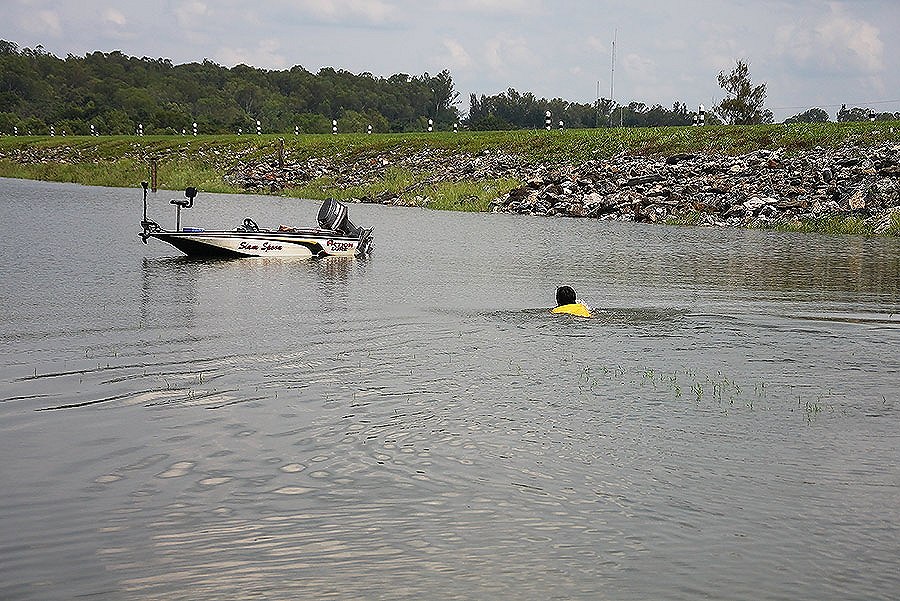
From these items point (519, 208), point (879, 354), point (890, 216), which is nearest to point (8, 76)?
point (519, 208)

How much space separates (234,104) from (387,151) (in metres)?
117

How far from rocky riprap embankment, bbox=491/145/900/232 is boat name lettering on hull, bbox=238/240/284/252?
65.3ft

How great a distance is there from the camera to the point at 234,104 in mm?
177875

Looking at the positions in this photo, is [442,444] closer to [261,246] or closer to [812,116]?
[261,246]

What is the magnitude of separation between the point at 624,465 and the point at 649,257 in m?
20.2

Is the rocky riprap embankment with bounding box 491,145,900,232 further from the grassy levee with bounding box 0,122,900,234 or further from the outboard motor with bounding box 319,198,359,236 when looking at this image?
the outboard motor with bounding box 319,198,359,236

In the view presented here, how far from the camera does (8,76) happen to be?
557 ft

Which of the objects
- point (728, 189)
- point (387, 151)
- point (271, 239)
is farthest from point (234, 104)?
point (271, 239)

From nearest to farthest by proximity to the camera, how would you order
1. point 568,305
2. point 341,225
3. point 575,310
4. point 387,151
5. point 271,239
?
point 575,310 < point 568,305 < point 271,239 < point 341,225 < point 387,151

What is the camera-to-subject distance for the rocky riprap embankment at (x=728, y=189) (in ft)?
140

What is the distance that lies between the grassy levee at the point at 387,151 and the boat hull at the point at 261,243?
71.7ft

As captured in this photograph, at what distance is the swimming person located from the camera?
18594 mm

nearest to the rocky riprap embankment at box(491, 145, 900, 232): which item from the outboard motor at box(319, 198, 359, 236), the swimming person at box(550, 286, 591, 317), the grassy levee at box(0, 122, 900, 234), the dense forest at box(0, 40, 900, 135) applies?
the grassy levee at box(0, 122, 900, 234)

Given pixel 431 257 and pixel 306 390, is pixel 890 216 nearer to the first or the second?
pixel 431 257
